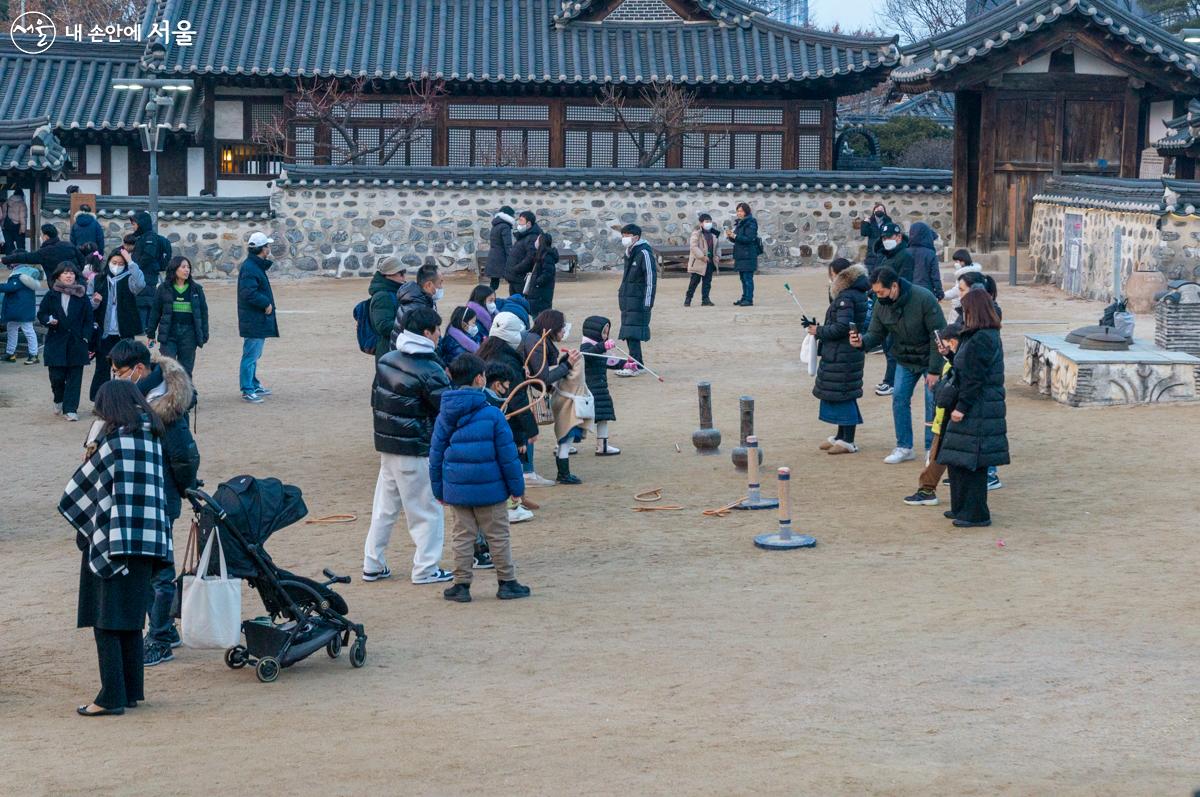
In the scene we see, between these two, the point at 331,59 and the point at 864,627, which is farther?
the point at 331,59

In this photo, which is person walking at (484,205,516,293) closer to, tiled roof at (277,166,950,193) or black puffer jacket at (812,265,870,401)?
tiled roof at (277,166,950,193)

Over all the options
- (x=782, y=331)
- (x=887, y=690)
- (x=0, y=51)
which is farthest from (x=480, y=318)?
(x=0, y=51)

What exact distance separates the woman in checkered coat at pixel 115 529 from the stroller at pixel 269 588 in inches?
15.0

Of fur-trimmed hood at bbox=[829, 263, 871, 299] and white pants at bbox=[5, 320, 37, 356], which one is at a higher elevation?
fur-trimmed hood at bbox=[829, 263, 871, 299]

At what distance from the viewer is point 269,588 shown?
25.7 feet

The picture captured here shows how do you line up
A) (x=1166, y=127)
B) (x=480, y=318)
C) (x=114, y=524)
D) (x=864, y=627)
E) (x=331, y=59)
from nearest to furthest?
(x=114, y=524) → (x=864, y=627) → (x=480, y=318) → (x=1166, y=127) → (x=331, y=59)

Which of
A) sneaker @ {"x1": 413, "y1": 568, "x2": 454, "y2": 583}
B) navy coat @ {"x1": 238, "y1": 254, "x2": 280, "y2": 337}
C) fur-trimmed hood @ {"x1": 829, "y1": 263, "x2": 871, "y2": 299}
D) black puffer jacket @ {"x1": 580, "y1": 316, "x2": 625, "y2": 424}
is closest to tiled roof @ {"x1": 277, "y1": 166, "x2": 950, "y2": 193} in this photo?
navy coat @ {"x1": 238, "y1": 254, "x2": 280, "y2": 337}

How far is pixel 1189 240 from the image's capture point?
20688 mm

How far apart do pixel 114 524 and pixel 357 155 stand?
82.8 feet

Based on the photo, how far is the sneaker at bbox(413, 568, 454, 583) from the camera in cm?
963

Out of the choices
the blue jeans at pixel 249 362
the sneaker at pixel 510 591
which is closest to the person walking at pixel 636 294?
the blue jeans at pixel 249 362

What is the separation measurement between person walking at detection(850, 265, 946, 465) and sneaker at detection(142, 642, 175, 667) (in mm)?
6292

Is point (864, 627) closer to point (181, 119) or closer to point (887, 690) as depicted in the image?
point (887, 690)

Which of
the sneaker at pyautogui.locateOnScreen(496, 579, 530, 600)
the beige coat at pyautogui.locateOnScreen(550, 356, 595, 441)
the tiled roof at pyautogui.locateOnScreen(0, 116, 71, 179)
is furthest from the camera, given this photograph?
the tiled roof at pyautogui.locateOnScreen(0, 116, 71, 179)
